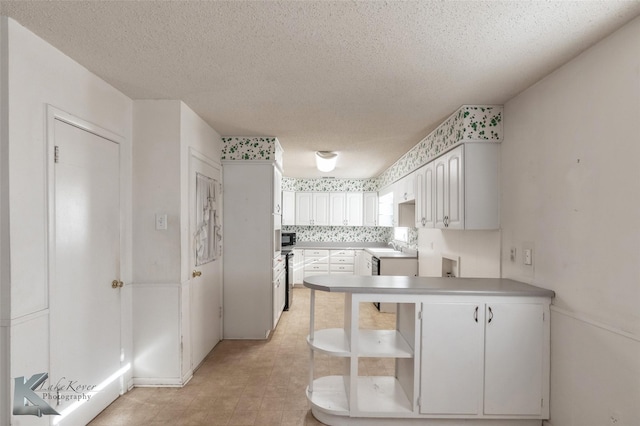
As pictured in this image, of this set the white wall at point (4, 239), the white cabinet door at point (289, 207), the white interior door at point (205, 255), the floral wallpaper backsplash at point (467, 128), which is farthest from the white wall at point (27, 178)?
the white cabinet door at point (289, 207)

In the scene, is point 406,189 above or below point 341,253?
→ above

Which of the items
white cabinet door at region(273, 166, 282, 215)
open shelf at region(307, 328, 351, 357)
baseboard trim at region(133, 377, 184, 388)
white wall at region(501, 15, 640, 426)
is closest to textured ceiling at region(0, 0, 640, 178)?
white wall at region(501, 15, 640, 426)

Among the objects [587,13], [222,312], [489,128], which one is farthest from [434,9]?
[222,312]

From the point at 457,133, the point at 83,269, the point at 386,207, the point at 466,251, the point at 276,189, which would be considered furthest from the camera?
the point at 386,207

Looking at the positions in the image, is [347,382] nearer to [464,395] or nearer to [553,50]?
[464,395]

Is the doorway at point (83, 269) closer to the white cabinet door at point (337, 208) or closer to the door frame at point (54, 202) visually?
the door frame at point (54, 202)

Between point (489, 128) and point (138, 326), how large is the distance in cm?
341

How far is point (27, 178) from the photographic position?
1911 millimetres

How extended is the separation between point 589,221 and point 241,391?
109 inches

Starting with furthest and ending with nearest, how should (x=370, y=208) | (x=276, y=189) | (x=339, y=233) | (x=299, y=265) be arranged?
(x=339, y=233) < (x=370, y=208) < (x=299, y=265) < (x=276, y=189)

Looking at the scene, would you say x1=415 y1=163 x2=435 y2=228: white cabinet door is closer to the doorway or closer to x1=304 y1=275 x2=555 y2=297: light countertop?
x1=304 y1=275 x2=555 y2=297: light countertop

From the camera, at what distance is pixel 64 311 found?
7.22 ft

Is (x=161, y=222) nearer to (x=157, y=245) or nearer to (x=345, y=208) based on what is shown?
(x=157, y=245)

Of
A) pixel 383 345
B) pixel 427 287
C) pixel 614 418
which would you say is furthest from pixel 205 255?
pixel 614 418
